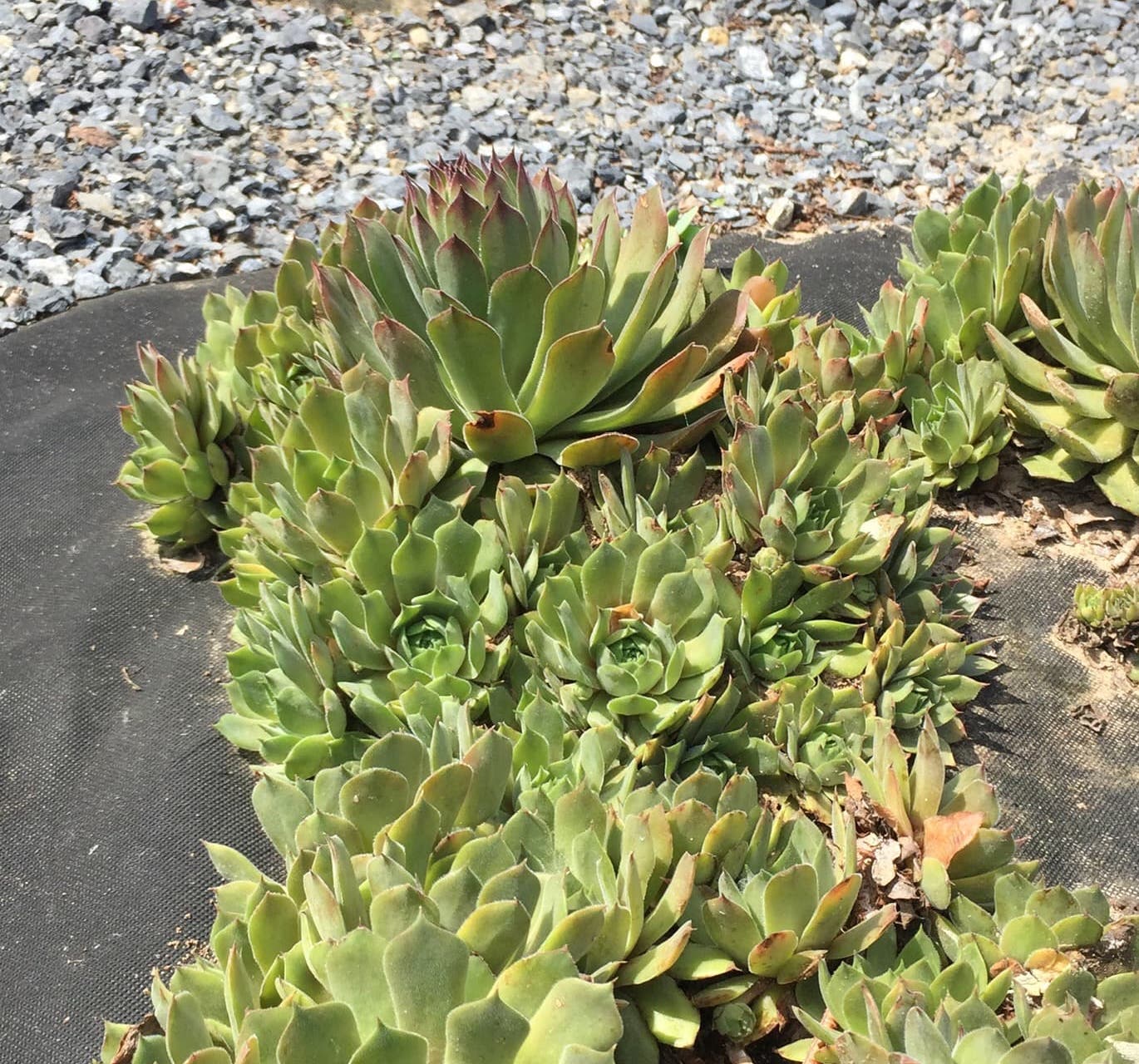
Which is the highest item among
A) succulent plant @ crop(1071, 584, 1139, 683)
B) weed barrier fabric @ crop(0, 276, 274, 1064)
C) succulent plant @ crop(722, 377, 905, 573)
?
succulent plant @ crop(722, 377, 905, 573)

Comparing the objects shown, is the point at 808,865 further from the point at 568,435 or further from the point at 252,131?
the point at 252,131

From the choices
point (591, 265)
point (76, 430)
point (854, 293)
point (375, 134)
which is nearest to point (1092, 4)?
point (854, 293)

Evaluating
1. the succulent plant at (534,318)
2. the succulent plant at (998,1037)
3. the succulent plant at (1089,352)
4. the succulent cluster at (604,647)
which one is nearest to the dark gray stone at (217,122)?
the succulent cluster at (604,647)

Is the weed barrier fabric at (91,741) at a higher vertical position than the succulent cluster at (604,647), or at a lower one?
lower

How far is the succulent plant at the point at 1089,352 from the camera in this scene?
2594mm

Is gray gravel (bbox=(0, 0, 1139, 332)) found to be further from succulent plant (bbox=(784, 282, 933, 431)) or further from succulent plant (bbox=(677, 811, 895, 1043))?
succulent plant (bbox=(677, 811, 895, 1043))

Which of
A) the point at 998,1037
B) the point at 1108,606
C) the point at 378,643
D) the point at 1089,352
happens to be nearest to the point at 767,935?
the point at 998,1037

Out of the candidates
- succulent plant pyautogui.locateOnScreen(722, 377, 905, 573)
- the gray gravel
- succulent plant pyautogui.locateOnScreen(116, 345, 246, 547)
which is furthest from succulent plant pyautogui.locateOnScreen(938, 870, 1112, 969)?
the gray gravel

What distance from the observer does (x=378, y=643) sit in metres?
2.17

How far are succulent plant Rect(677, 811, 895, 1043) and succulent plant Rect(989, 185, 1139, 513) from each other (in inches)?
53.5

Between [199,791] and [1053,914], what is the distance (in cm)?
164

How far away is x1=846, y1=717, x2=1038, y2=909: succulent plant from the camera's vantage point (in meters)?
1.80

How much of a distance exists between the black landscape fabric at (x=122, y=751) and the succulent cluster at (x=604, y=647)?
0.54ft

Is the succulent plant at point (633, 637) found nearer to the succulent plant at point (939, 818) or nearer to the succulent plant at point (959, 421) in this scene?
the succulent plant at point (939, 818)
